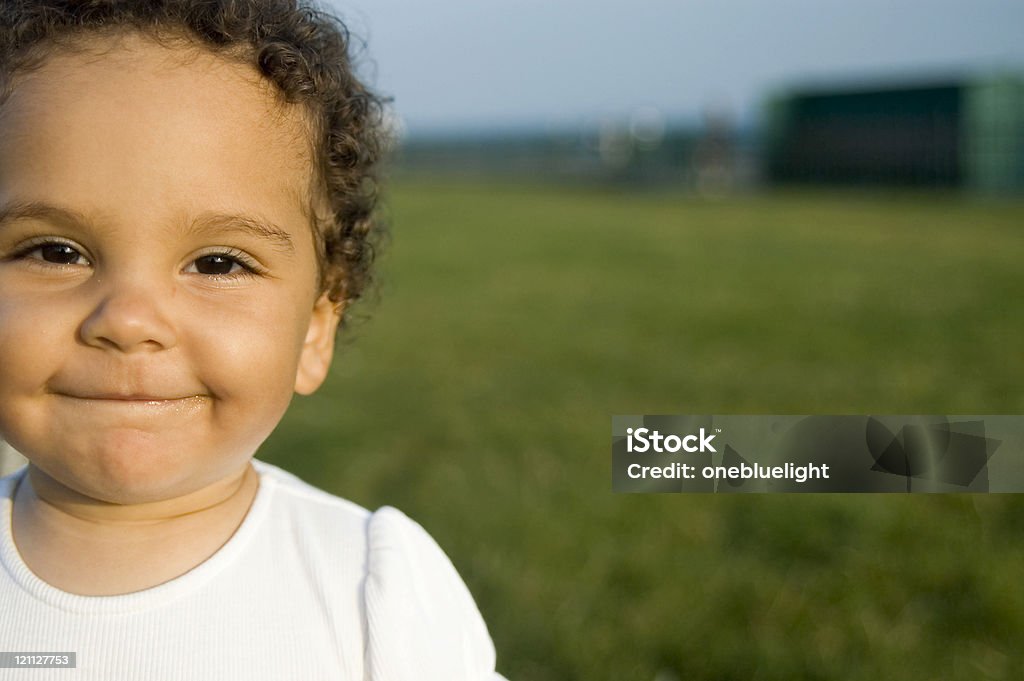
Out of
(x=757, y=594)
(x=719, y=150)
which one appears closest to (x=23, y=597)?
(x=757, y=594)

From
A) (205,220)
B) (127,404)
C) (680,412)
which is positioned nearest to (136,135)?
(205,220)

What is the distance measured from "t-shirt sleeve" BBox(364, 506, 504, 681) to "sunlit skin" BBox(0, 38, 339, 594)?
0.83ft

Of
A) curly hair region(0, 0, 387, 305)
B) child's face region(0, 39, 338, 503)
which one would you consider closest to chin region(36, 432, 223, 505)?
child's face region(0, 39, 338, 503)

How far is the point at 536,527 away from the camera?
3852 mm

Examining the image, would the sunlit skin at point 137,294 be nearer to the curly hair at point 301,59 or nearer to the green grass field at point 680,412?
the curly hair at point 301,59

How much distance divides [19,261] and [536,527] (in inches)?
104

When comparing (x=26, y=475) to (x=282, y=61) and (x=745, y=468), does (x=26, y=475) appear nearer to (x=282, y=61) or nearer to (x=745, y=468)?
(x=282, y=61)

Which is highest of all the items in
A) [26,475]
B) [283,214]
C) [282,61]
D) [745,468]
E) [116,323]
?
[282,61]

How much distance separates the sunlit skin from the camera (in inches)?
54.0

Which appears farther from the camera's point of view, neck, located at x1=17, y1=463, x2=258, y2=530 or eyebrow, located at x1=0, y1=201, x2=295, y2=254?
neck, located at x1=17, y1=463, x2=258, y2=530

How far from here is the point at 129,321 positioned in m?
1.34

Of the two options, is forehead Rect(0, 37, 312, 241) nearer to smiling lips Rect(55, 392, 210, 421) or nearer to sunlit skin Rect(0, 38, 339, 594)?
sunlit skin Rect(0, 38, 339, 594)

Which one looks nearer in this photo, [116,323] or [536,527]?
[116,323]

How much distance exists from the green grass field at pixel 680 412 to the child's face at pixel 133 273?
116 centimetres
